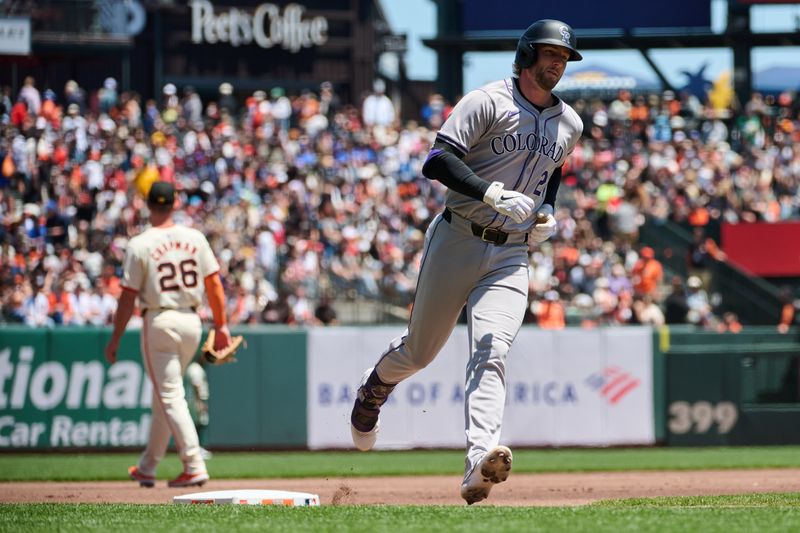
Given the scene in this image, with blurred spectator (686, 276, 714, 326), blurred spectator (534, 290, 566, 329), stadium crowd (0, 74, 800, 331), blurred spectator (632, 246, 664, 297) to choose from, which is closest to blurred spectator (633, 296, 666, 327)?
stadium crowd (0, 74, 800, 331)

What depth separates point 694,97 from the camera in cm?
2948

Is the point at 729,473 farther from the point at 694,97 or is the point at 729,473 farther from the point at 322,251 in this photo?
the point at 694,97

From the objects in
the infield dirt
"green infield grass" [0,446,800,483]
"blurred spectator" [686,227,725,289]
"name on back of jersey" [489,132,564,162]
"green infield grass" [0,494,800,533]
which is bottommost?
"green infield grass" [0,446,800,483]

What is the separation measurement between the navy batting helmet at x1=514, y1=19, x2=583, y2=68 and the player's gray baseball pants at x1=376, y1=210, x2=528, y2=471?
34.9 inches

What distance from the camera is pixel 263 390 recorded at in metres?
Answer: 15.4

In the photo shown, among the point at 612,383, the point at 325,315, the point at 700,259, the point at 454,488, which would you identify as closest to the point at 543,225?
the point at 454,488

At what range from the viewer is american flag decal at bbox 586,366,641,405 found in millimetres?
16125

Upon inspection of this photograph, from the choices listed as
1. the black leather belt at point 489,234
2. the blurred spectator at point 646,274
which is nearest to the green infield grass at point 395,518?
the black leather belt at point 489,234

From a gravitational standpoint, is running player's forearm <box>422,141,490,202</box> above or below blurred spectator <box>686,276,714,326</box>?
above

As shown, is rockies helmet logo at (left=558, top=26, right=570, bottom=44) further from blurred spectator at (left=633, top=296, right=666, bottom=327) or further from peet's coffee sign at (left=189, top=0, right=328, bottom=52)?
peet's coffee sign at (left=189, top=0, right=328, bottom=52)

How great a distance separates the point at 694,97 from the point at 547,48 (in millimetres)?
23651

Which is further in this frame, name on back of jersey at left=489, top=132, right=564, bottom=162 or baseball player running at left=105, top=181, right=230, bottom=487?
baseball player running at left=105, top=181, right=230, bottom=487

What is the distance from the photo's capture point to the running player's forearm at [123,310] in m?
9.40

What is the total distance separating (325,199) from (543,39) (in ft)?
52.3
